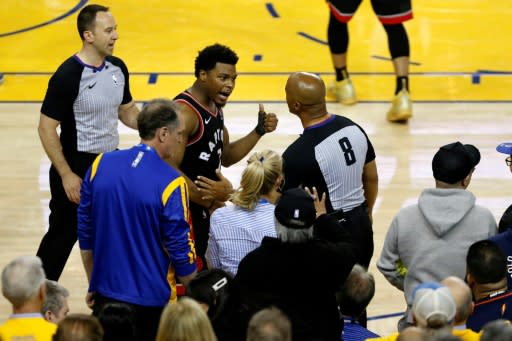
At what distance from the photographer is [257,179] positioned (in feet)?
14.2

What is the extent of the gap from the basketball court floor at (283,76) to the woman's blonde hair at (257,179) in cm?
140

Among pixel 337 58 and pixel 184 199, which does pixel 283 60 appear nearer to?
pixel 337 58

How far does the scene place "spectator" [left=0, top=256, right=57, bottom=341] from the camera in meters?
3.66

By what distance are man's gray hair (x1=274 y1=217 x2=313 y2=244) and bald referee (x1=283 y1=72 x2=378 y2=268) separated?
0.94m

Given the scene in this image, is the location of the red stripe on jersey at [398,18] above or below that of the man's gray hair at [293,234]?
above

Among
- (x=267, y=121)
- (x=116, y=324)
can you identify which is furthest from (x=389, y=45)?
(x=116, y=324)

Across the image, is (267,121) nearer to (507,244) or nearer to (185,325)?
(507,244)

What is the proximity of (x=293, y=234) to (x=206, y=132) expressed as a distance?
139 cm

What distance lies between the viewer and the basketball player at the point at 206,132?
5078 mm

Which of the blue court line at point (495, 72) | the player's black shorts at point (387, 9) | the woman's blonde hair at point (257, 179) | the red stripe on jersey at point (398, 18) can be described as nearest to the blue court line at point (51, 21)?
the player's black shorts at point (387, 9)

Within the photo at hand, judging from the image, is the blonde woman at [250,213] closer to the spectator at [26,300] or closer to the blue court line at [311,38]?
the spectator at [26,300]

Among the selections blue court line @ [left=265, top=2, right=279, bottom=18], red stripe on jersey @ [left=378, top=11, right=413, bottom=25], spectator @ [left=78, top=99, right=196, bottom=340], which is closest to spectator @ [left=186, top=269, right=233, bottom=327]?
spectator @ [left=78, top=99, right=196, bottom=340]

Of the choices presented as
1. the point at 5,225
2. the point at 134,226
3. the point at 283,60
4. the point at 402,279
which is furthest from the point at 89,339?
the point at 283,60

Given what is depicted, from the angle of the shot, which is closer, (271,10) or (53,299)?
(53,299)
